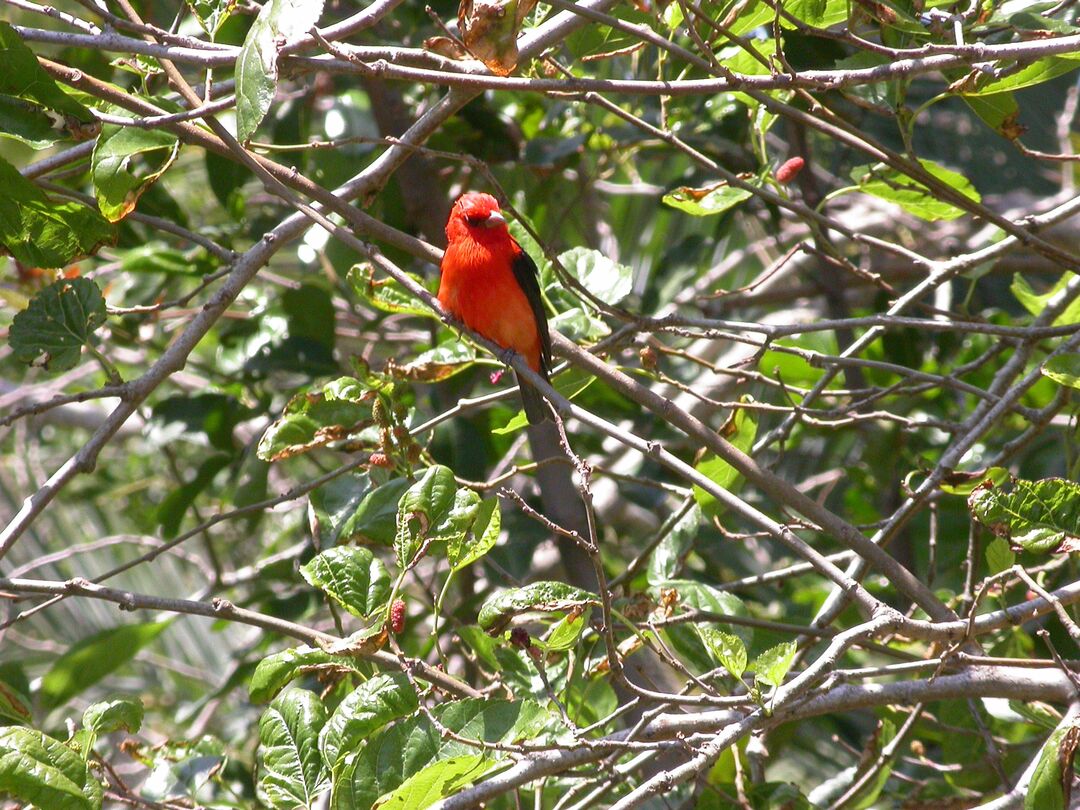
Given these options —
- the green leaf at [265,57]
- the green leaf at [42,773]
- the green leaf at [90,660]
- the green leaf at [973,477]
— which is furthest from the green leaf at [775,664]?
the green leaf at [90,660]

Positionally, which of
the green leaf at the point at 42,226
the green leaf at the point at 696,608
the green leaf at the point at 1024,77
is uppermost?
the green leaf at the point at 42,226

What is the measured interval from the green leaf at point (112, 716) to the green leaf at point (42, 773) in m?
0.22

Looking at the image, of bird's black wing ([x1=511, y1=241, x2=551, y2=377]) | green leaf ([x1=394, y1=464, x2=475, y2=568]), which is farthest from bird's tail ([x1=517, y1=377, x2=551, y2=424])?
green leaf ([x1=394, y1=464, x2=475, y2=568])

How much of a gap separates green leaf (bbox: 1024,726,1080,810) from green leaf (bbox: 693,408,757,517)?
1.09 metres

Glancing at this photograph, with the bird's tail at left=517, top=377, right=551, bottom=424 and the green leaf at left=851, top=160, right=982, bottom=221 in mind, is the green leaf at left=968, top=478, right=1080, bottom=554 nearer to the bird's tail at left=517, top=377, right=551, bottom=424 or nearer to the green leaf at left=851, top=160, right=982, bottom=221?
the green leaf at left=851, top=160, right=982, bottom=221

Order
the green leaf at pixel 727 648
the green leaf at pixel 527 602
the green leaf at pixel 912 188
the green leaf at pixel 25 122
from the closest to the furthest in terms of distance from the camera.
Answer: the green leaf at pixel 727 648 → the green leaf at pixel 527 602 → the green leaf at pixel 25 122 → the green leaf at pixel 912 188

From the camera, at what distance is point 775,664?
211 cm

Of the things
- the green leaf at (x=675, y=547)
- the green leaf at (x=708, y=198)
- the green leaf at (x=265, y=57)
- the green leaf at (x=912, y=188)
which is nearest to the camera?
the green leaf at (x=265, y=57)

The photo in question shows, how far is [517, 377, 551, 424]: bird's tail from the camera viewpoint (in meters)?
3.37

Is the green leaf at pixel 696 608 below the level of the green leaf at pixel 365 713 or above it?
below

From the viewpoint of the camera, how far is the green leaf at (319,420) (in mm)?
2910

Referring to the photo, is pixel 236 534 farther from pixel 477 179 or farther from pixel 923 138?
pixel 923 138

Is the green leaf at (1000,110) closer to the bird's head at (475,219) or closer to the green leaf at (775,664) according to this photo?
the green leaf at (775,664)

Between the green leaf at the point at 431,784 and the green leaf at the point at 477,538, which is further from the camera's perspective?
the green leaf at the point at 477,538
